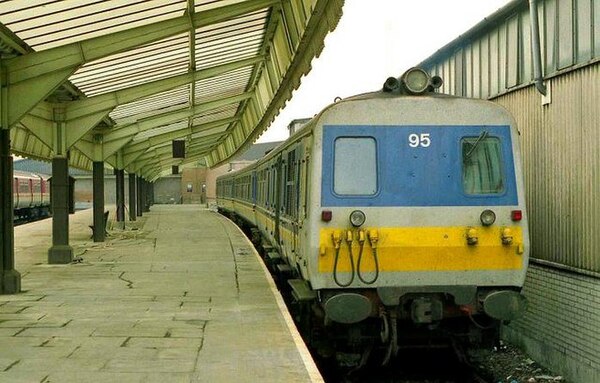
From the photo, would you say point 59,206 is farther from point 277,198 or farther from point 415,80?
point 415,80

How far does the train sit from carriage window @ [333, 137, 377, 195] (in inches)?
0.4

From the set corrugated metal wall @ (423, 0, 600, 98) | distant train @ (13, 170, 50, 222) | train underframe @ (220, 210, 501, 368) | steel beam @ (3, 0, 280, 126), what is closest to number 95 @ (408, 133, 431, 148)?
train underframe @ (220, 210, 501, 368)

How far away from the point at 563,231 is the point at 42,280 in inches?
356

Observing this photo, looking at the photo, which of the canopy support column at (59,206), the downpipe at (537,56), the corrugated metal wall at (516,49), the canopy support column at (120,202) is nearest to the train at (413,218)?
the corrugated metal wall at (516,49)

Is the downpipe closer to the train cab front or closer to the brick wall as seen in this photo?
the brick wall

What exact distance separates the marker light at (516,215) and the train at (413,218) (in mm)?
11

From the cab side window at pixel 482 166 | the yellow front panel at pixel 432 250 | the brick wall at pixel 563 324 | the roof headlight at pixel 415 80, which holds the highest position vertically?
the roof headlight at pixel 415 80

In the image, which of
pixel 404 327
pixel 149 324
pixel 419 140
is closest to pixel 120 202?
pixel 149 324

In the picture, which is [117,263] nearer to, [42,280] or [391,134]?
[42,280]

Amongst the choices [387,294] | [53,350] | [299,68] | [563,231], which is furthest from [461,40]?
[53,350]

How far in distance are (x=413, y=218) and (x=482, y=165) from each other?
3.27 ft

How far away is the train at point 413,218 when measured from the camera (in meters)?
8.34

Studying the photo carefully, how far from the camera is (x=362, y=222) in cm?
834

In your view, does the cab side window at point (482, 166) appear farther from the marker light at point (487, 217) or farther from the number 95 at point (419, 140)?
the number 95 at point (419, 140)
